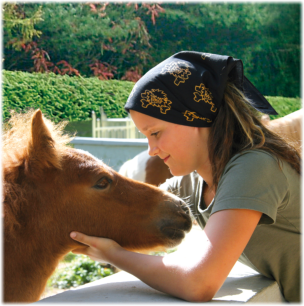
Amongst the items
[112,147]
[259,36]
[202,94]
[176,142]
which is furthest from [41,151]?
[259,36]

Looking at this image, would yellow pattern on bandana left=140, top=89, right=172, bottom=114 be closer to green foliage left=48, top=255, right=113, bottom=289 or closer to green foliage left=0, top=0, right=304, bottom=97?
green foliage left=0, top=0, right=304, bottom=97

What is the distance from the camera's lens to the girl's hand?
1.27m

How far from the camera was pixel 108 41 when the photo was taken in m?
2.02

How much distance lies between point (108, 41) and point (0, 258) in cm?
139

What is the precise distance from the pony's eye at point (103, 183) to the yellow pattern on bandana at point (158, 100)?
1.44 ft

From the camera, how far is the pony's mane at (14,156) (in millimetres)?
1312

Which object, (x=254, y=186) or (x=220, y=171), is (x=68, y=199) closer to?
(x=220, y=171)

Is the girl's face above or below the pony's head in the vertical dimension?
above

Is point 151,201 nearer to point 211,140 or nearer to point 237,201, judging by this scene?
point 211,140

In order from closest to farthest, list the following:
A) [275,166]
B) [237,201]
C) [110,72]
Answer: [237,201], [275,166], [110,72]

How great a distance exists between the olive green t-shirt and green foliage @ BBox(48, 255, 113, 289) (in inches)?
86.3

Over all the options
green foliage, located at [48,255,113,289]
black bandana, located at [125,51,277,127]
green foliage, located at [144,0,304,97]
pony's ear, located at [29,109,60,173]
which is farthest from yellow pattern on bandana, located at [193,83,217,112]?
green foliage, located at [48,255,113,289]

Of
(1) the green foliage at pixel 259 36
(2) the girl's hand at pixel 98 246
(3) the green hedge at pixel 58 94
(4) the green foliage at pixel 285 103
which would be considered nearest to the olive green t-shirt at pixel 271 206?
(2) the girl's hand at pixel 98 246

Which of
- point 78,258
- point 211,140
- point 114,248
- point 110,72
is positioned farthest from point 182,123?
point 78,258
